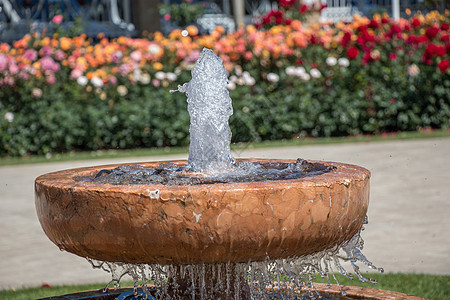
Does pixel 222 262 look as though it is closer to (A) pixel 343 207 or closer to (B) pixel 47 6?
(A) pixel 343 207

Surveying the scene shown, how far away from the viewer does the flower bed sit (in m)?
9.37

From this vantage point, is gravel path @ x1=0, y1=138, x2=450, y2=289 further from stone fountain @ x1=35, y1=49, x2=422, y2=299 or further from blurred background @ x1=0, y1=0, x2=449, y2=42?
blurred background @ x1=0, y1=0, x2=449, y2=42

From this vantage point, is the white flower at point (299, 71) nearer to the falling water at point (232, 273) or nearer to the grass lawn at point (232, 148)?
the grass lawn at point (232, 148)

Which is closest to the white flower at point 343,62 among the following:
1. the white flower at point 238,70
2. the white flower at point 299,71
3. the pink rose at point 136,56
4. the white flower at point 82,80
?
the white flower at point 299,71

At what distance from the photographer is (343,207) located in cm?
219

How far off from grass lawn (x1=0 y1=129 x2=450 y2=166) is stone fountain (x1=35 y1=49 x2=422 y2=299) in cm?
608

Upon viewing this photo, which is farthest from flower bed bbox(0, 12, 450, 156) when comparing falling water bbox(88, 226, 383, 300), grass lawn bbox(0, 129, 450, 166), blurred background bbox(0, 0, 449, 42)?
falling water bbox(88, 226, 383, 300)

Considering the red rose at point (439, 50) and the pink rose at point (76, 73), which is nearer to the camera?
the pink rose at point (76, 73)

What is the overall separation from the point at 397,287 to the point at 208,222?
200cm

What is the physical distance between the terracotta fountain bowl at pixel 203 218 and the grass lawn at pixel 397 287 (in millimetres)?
1548

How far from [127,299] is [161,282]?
353 millimetres

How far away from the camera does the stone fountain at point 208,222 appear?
2029 millimetres

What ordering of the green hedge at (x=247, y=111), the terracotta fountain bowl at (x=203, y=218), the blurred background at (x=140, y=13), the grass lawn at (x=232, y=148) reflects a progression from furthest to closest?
1. the blurred background at (x=140, y=13)
2. the green hedge at (x=247, y=111)
3. the grass lawn at (x=232, y=148)
4. the terracotta fountain bowl at (x=203, y=218)

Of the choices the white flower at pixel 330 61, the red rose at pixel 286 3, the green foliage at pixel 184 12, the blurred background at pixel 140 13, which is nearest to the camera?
the white flower at pixel 330 61
